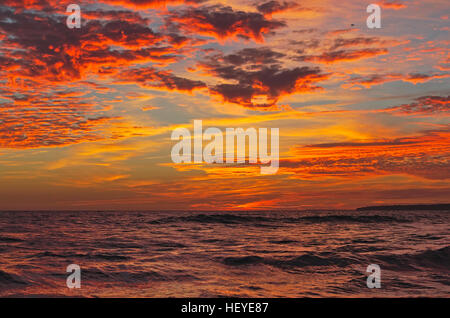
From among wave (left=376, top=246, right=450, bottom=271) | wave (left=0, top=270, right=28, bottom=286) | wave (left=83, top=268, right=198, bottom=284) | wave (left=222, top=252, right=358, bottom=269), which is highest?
wave (left=0, top=270, right=28, bottom=286)

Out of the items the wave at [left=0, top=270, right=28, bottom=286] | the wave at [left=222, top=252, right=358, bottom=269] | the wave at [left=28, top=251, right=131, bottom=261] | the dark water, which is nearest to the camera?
the dark water

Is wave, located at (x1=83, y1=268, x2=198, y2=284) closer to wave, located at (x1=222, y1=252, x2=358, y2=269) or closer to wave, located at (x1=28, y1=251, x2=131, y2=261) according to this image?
wave, located at (x1=28, y1=251, x2=131, y2=261)

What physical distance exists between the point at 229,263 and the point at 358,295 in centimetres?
647

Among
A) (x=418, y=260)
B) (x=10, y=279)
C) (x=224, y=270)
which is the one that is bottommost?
(x=418, y=260)

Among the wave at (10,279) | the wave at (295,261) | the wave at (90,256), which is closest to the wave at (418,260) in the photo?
the wave at (295,261)

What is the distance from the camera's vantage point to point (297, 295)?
10.4 m

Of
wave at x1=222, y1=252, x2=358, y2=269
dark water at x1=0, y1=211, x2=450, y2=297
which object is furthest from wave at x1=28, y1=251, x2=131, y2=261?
wave at x1=222, y1=252, x2=358, y2=269

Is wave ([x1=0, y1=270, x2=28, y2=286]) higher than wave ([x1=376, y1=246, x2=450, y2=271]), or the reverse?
wave ([x1=0, y1=270, x2=28, y2=286])

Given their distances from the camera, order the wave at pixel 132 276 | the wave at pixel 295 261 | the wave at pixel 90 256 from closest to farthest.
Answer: the wave at pixel 132 276, the wave at pixel 295 261, the wave at pixel 90 256

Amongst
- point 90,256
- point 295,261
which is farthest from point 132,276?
point 295,261

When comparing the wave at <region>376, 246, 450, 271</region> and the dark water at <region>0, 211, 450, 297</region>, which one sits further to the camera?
the wave at <region>376, 246, 450, 271</region>

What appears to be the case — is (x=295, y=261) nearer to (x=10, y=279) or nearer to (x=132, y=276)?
(x=132, y=276)

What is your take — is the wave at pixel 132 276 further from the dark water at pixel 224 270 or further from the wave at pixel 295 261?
the wave at pixel 295 261
